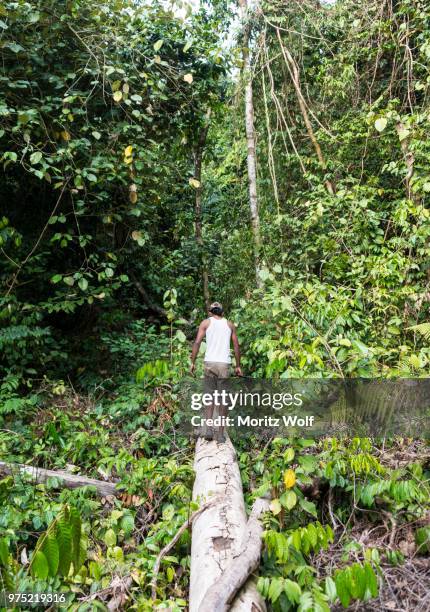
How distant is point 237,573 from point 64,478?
7.08ft

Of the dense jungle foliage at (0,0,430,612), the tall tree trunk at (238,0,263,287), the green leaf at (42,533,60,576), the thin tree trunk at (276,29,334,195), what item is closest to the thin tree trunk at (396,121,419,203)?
the dense jungle foliage at (0,0,430,612)

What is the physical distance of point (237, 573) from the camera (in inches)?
96.3

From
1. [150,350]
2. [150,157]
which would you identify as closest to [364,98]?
[150,157]

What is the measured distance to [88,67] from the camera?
574 centimetres

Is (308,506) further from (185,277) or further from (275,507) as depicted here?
(185,277)

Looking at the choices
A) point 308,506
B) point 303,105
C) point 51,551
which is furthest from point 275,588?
point 303,105

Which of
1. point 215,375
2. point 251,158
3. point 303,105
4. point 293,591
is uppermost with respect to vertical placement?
point 303,105

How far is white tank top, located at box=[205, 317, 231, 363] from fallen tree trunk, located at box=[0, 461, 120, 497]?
1479 millimetres

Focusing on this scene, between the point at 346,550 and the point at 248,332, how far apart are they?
316cm

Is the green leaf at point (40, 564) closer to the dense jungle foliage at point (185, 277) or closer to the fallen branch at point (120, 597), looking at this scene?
the dense jungle foliage at point (185, 277)

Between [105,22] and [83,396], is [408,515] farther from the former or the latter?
[105,22]

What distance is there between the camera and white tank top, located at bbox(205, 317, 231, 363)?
15.0 feet

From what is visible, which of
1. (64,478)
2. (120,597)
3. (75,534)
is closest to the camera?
(75,534)

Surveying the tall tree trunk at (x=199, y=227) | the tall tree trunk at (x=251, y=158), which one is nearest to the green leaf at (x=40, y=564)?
the tall tree trunk at (x=251, y=158)
